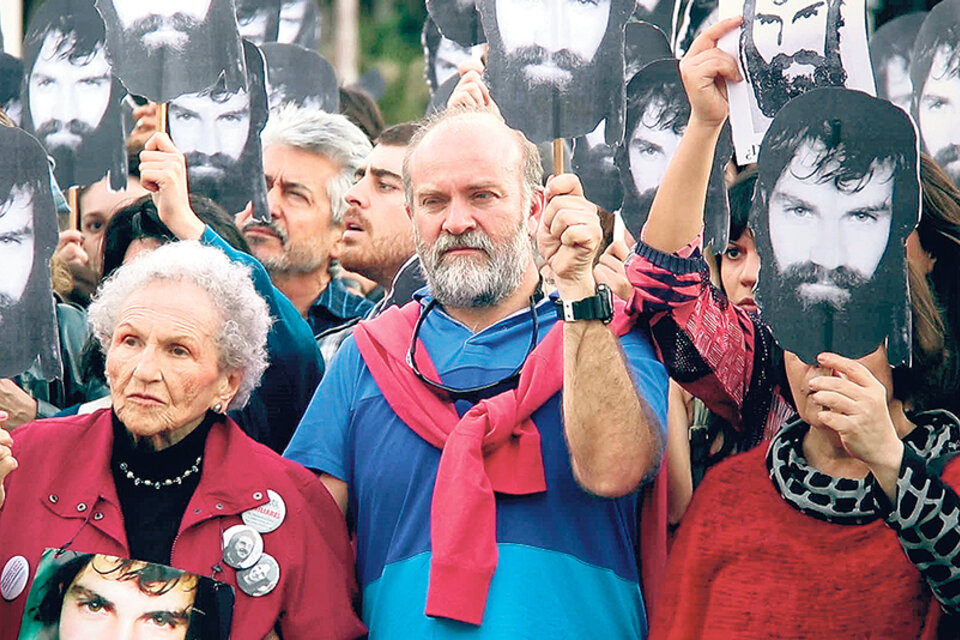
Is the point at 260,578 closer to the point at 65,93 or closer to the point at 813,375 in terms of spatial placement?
the point at 813,375

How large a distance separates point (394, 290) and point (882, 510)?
1.83m

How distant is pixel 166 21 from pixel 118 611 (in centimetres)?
160

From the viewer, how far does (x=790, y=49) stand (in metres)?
3.72

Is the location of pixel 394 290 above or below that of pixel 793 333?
below

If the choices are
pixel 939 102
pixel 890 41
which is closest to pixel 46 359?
pixel 939 102

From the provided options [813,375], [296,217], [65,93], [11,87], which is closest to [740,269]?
[813,375]

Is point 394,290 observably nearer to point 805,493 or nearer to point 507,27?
point 507,27

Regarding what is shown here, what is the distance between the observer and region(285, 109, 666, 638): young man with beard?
12.3ft

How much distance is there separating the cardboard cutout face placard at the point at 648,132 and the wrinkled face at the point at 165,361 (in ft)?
3.91

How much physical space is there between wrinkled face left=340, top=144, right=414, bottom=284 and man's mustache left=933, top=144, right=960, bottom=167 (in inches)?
60.4

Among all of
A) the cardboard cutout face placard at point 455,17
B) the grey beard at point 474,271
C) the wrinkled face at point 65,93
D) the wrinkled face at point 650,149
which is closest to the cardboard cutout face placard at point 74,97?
the wrinkled face at point 65,93

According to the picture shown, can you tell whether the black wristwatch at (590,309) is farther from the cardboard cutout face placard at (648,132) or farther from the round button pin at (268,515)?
the cardboard cutout face placard at (648,132)

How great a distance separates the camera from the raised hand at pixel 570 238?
145 inches

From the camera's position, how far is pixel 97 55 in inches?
201
